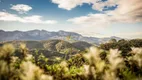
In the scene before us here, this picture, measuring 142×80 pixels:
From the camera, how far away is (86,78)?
6098 millimetres

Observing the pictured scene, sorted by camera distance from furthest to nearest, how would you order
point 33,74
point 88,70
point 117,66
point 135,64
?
point 135,64 → point 88,70 → point 117,66 → point 33,74

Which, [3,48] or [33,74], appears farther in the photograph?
[3,48]

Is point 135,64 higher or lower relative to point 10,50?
lower

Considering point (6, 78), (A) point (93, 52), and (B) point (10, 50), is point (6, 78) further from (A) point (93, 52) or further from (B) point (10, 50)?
(A) point (93, 52)

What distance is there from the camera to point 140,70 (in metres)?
6.25

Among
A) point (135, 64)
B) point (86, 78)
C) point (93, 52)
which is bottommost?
point (86, 78)

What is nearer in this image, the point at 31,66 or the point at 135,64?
the point at 31,66

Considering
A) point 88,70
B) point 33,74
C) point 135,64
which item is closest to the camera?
point 33,74

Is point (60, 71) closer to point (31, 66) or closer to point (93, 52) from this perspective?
point (93, 52)

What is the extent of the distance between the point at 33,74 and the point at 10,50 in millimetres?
1053

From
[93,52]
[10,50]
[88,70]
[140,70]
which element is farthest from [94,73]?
[10,50]

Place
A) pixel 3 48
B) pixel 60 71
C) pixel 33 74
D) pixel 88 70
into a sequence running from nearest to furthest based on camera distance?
pixel 33 74, pixel 3 48, pixel 88 70, pixel 60 71

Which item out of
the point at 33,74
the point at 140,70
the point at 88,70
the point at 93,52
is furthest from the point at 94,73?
the point at 33,74

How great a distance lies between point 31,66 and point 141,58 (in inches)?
137
